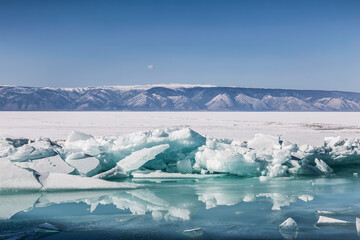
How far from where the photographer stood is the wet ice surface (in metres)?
2.99

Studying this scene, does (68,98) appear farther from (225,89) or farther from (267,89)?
(267,89)

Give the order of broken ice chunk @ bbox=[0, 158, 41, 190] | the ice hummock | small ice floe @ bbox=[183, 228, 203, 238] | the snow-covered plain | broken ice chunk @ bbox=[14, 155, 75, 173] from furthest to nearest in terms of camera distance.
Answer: the snow-covered plain
the ice hummock
broken ice chunk @ bbox=[14, 155, 75, 173]
broken ice chunk @ bbox=[0, 158, 41, 190]
small ice floe @ bbox=[183, 228, 203, 238]

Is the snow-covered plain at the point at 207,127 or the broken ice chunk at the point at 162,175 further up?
the broken ice chunk at the point at 162,175

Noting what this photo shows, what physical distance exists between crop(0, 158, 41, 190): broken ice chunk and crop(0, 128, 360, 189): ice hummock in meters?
0.19

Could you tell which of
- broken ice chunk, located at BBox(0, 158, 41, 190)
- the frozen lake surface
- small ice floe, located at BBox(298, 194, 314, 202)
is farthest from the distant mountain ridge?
small ice floe, located at BBox(298, 194, 314, 202)

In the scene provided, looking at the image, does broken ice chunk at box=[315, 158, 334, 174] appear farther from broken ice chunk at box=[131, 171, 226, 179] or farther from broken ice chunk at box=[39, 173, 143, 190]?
broken ice chunk at box=[39, 173, 143, 190]

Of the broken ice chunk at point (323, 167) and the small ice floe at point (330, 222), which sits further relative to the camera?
the broken ice chunk at point (323, 167)

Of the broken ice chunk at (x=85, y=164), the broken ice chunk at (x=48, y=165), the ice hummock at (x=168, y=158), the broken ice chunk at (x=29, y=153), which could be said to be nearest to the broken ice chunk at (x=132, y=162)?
the ice hummock at (x=168, y=158)

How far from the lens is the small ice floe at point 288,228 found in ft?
9.68

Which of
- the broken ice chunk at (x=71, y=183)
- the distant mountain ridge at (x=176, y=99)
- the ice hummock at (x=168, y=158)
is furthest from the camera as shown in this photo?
the distant mountain ridge at (x=176, y=99)

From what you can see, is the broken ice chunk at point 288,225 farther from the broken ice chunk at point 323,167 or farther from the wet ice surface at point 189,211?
the broken ice chunk at point 323,167

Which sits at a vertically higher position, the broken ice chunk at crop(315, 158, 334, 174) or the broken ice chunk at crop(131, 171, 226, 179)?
the broken ice chunk at crop(315, 158, 334, 174)

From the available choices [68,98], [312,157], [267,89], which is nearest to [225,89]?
[267,89]

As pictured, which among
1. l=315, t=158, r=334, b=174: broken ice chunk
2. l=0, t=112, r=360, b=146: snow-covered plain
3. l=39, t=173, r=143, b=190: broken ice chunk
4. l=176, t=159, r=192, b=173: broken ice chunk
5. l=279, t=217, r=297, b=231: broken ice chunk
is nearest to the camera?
l=279, t=217, r=297, b=231: broken ice chunk
